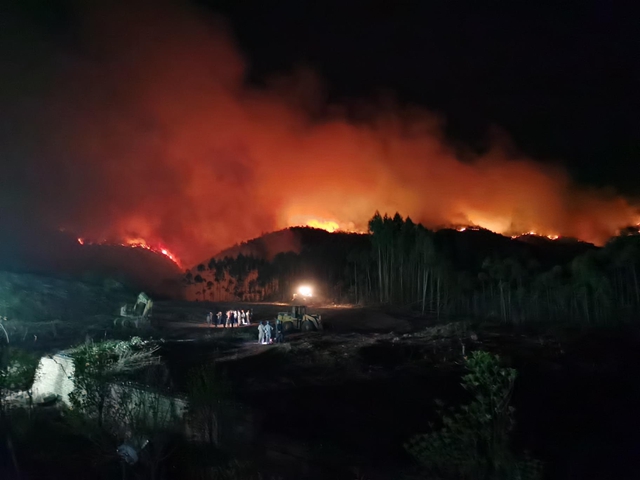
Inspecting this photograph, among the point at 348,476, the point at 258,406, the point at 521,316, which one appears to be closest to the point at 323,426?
the point at 258,406

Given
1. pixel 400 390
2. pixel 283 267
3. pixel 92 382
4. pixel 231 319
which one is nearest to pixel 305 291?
→ pixel 283 267

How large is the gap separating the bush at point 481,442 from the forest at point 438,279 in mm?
35698

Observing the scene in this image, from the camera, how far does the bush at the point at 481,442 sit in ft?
30.3

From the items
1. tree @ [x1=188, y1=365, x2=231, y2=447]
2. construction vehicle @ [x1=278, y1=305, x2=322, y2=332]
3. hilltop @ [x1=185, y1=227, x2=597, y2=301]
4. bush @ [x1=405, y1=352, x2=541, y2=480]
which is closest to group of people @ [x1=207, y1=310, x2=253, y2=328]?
construction vehicle @ [x1=278, y1=305, x2=322, y2=332]

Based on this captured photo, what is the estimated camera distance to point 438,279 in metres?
55.8

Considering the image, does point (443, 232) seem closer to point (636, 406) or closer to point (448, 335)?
point (448, 335)

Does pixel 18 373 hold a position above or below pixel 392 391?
above

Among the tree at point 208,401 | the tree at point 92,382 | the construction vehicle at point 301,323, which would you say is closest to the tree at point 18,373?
the tree at point 92,382

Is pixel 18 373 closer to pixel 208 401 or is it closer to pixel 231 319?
pixel 208 401

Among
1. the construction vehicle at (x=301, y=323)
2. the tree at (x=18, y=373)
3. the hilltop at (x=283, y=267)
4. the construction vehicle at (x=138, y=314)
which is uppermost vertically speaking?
the hilltop at (x=283, y=267)

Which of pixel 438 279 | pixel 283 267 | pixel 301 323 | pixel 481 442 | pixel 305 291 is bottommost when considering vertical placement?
pixel 481 442

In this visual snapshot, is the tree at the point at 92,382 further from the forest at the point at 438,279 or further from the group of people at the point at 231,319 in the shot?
the forest at the point at 438,279

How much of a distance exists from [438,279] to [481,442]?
46.9 meters

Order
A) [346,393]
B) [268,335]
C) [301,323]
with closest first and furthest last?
[346,393]
[268,335]
[301,323]
